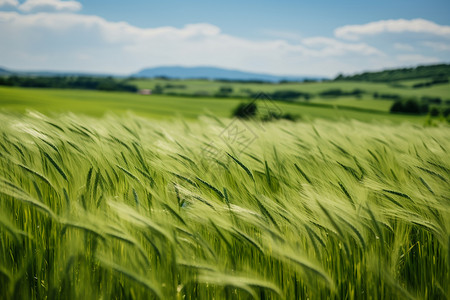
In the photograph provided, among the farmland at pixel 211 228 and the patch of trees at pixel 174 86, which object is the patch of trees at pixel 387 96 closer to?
the farmland at pixel 211 228

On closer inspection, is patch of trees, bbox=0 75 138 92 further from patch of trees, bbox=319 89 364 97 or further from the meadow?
the meadow

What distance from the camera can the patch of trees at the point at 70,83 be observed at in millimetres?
29766

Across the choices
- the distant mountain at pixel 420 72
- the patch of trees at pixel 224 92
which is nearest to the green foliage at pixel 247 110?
the distant mountain at pixel 420 72

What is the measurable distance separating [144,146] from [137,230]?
0.62 metres

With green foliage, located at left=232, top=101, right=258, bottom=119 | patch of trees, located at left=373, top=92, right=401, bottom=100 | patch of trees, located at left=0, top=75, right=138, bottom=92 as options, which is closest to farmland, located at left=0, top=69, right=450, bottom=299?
green foliage, located at left=232, top=101, right=258, bottom=119

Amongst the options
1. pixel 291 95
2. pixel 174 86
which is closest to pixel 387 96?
pixel 291 95

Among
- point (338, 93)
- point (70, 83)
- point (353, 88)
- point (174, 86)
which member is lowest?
point (338, 93)

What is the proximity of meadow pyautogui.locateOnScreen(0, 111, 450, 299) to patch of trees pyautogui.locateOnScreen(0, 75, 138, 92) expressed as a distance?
3286 centimetres

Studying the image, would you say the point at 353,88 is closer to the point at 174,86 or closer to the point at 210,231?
the point at 174,86

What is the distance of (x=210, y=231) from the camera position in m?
0.92

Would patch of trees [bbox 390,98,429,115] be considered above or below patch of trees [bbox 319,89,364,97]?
below

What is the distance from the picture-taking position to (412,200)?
3.36 feet

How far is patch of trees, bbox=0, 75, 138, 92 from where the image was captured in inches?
1172

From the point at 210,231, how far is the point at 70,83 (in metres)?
35.3
